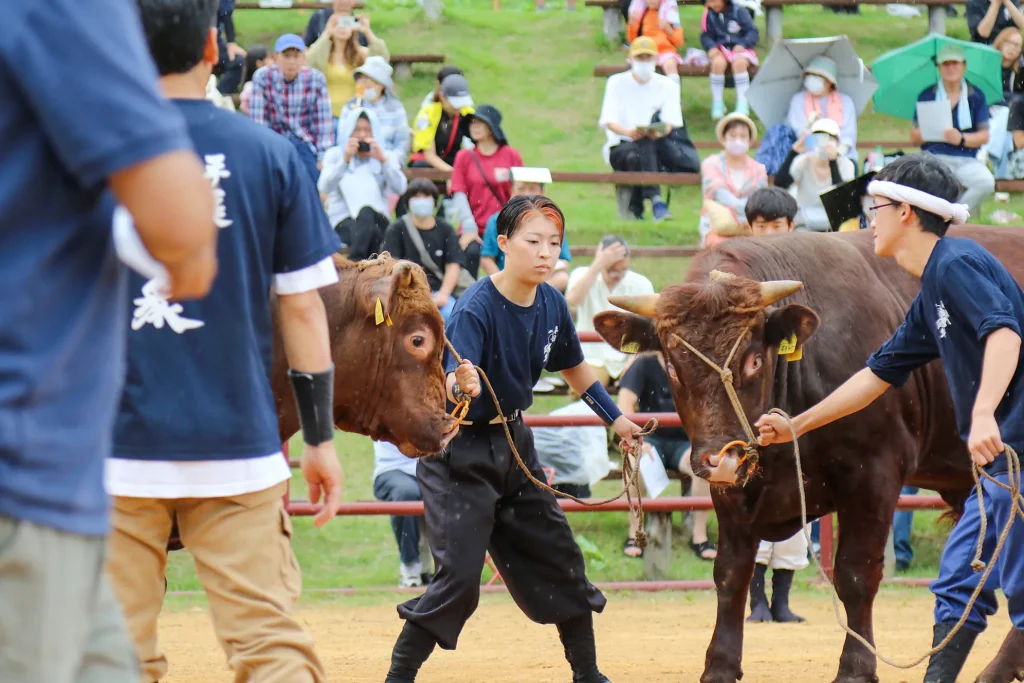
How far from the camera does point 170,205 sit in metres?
2.08

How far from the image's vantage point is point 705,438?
5777mm

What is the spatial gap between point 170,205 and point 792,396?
4686 mm

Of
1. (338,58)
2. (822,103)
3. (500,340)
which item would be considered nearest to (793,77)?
(822,103)

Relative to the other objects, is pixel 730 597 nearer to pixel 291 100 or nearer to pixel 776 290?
pixel 776 290

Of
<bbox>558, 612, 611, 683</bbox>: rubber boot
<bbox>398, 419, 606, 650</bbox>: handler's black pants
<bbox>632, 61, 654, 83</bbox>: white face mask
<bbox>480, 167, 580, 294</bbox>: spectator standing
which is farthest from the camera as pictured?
<bbox>632, 61, 654, 83</bbox>: white face mask

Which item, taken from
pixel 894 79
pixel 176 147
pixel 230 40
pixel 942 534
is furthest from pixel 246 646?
pixel 230 40

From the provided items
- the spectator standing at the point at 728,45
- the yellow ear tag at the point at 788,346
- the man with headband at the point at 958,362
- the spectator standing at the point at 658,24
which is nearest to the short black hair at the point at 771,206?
the yellow ear tag at the point at 788,346

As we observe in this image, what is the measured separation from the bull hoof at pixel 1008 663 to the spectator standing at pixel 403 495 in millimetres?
4258

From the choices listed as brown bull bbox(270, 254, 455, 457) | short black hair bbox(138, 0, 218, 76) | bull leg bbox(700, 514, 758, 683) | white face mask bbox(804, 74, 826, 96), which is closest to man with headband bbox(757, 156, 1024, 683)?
bull leg bbox(700, 514, 758, 683)

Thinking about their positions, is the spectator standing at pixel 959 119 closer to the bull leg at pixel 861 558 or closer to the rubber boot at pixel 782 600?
the rubber boot at pixel 782 600

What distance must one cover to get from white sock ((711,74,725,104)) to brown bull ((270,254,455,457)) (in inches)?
517

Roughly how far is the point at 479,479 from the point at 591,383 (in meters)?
0.80

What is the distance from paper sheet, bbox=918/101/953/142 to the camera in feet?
44.6

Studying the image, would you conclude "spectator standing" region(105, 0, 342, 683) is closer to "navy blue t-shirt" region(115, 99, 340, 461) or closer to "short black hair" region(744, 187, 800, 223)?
"navy blue t-shirt" region(115, 99, 340, 461)
